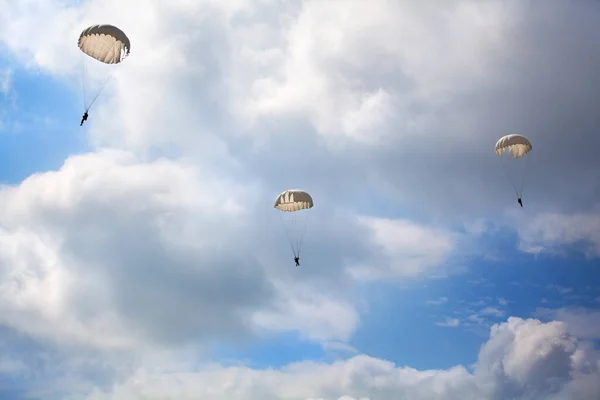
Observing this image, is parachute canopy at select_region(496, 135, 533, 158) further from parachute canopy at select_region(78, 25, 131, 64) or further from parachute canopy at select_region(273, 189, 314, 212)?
parachute canopy at select_region(78, 25, 131, 64)

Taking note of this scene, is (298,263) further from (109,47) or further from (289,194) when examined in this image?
(109,47)

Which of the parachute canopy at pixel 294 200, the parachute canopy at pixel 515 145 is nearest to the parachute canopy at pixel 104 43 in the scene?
the parachute canopy at pixel 294 200

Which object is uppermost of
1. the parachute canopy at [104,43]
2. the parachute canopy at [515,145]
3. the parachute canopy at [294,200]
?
the parachute canopy at [104,43]

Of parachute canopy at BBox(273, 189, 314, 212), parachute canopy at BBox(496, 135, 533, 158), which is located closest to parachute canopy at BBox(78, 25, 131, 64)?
parachute canopy at BBox(273, 189, 314, 212)

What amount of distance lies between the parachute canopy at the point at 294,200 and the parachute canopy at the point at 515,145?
90.9 ft

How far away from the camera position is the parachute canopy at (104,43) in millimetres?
69438

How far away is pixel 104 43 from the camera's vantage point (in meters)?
70.9

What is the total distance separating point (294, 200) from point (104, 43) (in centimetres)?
3167

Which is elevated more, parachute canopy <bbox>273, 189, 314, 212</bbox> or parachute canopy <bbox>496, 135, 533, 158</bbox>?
parachute canopy <bbox>496, 135, 533, 158</bbox>

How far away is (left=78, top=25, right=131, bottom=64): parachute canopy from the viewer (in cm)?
6944

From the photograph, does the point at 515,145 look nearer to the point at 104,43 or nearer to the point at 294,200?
the point at 294,200

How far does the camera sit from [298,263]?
8519 cm

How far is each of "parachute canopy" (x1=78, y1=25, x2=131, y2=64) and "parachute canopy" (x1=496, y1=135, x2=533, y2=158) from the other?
2034 inches

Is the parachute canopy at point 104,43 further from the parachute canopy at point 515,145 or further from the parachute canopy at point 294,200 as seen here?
the parachute canopy at point 515,145
